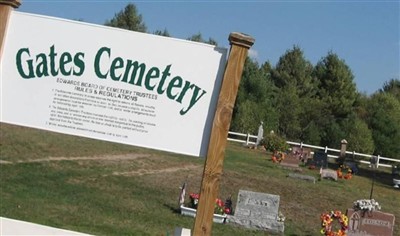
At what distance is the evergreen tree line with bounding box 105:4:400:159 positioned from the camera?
143 ft

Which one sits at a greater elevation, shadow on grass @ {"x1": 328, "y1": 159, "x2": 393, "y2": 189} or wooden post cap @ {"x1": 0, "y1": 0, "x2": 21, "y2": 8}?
wooden post cap @ {"x1": 0, "y1": 0, "x2": 21, "y2": 8}

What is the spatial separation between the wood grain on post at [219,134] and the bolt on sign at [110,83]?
0.07 meters

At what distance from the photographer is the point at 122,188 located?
568 inches

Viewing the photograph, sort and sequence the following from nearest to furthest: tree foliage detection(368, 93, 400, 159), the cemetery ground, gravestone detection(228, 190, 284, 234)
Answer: the cemetery ground, gravestone detection(228, 190, 284, 234), tree foliage detection(368, 93, 400, 159)

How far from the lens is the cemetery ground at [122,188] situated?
10898mm

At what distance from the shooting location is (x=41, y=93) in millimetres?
5168

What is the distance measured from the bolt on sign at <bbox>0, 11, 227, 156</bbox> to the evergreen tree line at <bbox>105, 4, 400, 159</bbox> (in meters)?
37.9

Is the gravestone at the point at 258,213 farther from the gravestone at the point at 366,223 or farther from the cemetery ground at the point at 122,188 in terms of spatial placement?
the gravestone at the point at 366,223

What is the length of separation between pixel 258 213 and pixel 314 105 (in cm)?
3877

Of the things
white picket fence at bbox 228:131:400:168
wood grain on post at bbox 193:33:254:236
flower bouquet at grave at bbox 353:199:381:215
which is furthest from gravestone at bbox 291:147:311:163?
wood grain on post at bbox 193:33:254:236

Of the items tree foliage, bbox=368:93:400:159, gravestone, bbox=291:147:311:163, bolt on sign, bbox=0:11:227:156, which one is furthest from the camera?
tree foliage, bbox=368:93:400:159

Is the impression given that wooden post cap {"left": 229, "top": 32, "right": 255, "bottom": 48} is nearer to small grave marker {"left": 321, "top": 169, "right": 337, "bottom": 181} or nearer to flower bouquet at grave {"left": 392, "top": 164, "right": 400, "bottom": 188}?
small grave marker {"left": 321, "top": 169, "right": 337, "bottom": 181}

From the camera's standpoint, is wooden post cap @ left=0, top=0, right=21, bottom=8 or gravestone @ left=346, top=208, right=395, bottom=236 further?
gravestone @ left=346, top=208, right=395, bottom=236

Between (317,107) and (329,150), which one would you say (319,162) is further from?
(317,107)
